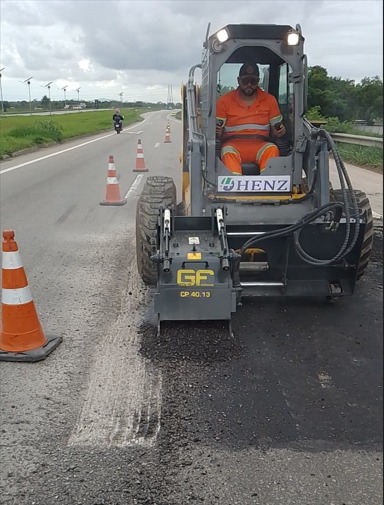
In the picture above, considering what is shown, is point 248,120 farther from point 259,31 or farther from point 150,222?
point 150,222

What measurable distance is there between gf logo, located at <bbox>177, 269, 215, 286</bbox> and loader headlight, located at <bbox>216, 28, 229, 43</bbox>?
2.22 meters

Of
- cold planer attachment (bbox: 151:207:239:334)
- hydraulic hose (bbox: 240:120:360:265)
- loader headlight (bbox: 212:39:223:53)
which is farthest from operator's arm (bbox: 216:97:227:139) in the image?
cold planer attachment (bbox: 151:207:239:334)

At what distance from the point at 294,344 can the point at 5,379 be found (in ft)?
7.22

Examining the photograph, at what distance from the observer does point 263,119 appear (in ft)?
18.0

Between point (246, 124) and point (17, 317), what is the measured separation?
2.99 m

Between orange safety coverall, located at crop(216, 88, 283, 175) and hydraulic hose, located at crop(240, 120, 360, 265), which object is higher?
orange safety coverall, located at crop(216, 88, 283, 175)

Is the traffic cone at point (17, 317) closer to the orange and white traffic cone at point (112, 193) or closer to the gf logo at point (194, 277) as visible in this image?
the gf logo at point (194, 277)

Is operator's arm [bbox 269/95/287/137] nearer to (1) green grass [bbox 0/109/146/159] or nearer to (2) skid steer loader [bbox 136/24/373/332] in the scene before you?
(2) skid steer loader [bbox 136/24/373/332]

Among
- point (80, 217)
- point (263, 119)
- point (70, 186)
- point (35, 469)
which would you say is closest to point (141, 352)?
point (35, 469)

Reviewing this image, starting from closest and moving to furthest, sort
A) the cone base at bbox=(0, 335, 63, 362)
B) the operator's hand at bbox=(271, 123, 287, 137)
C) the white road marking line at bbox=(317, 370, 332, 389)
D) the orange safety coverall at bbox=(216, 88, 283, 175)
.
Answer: the white road marking line at bbox=(317, 370, 332, 389) → the cone base at bbox=(0, 335, 63, 362) → the orange safety coverall at bbox=(216, 88, 283, 175) → the operator's hand at bbox=(271, 123, 287, 137)

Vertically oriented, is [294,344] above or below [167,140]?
below

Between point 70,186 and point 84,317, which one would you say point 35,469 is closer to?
point 84,317

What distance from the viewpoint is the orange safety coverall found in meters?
5.29

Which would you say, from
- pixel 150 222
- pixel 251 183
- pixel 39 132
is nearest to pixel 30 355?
pixel 150 222
